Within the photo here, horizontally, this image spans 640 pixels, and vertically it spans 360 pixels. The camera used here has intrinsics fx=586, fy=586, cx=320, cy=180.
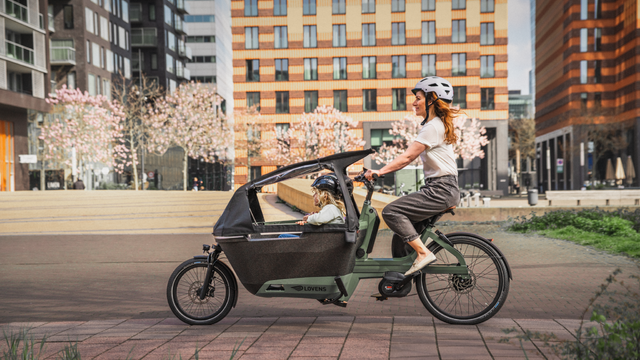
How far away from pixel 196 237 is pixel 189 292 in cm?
922

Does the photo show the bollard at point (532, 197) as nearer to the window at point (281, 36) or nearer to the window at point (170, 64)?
the window at point (281, 36)

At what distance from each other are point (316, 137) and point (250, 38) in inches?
522

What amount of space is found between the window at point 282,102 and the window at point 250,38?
536cm

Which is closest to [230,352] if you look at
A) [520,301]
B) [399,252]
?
[399,252]

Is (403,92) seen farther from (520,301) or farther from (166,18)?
(520,301)

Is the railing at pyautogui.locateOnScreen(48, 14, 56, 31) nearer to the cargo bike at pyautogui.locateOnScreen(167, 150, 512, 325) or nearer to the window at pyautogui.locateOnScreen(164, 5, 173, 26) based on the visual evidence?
the window at pyautogui.locateOnScreen(164, 5, 173, 26)

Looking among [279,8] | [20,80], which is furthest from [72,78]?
[279,8]

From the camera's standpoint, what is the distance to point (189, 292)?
5129 millimetres

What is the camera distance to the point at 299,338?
4465 mm

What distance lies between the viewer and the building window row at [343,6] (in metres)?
55.8

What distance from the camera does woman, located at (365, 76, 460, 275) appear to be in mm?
4773

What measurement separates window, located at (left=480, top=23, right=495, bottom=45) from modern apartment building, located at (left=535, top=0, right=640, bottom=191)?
799 cm

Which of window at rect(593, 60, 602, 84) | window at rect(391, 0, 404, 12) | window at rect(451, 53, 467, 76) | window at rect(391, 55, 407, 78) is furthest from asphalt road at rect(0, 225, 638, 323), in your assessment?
window at rect(593, 60, 602, 84)

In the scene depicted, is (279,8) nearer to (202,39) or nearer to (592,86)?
(592,86)
